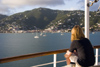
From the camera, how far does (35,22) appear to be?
194ft

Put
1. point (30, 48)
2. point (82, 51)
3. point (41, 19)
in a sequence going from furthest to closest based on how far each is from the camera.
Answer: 1. point (41, 19)
2. point (30, 48)
3. point (82, 51)

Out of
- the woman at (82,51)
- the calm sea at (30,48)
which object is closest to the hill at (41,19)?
the calm sea at (30,48)

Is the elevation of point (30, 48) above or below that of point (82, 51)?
below

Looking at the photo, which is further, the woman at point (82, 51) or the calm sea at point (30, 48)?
the calm sea at point (30, 48)

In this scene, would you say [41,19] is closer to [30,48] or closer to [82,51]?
[30,48]

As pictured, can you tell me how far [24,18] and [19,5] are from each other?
26420 millimetres

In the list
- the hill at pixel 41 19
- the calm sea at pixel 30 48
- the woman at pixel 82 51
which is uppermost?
the hill at pixel 41 19

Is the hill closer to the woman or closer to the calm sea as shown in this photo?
the calm sea

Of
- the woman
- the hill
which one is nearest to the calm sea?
the hill

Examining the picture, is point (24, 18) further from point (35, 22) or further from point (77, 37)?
point (77, 37)

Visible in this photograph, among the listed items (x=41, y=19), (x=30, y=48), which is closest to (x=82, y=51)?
(x=30, y=48)

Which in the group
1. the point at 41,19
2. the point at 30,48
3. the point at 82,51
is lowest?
the point at 30,48

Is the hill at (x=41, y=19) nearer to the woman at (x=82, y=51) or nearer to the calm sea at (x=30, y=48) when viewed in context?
the calm sea at (x=30, y=48)

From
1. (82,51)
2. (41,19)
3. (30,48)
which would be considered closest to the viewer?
(82,51)
